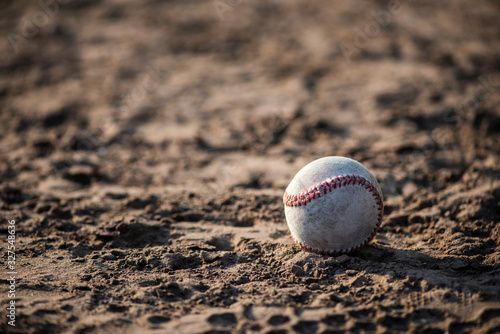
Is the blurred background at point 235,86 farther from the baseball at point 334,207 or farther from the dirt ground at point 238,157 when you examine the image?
the baseball at point 334,207

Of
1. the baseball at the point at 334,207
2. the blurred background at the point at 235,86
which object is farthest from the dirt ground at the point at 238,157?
the baseball at the point at 334,207

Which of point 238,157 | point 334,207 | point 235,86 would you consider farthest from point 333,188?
point 235,86

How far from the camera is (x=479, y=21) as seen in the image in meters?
10.4

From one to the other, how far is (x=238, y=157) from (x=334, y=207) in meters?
3.01

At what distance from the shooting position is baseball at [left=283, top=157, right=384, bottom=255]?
148 inches

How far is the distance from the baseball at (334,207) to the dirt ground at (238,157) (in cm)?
22

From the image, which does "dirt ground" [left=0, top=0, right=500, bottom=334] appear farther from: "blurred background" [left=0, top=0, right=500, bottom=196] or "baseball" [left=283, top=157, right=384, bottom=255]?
"baseball" [left=283, top=157, right=384, bottom=255]

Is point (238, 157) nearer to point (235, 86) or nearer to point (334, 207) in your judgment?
point (235, 86)

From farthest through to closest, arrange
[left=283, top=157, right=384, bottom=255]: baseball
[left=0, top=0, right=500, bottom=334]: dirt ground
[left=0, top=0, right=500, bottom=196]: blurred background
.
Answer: [left=0, top=0, right=500, bottom=196]: blurred background, [left=283, top=157, right=384, bottom=255]: baseball, [left=0, top=0, right=500, bottom=334]: dirt ground

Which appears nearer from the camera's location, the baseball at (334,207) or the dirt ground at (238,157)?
the dirt ground at (238,157)

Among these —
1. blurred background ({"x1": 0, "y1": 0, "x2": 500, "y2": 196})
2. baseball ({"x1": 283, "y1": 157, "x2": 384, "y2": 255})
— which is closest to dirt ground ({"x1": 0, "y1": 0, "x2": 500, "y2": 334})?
blurred background ({"x1": 0, "y1": 0, "x2": 500, "y2": 196})

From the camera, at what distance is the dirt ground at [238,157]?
11.6ft

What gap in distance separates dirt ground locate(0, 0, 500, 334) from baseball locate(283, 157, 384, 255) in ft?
0.73

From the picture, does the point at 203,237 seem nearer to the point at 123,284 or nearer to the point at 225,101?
the point at 123,284
